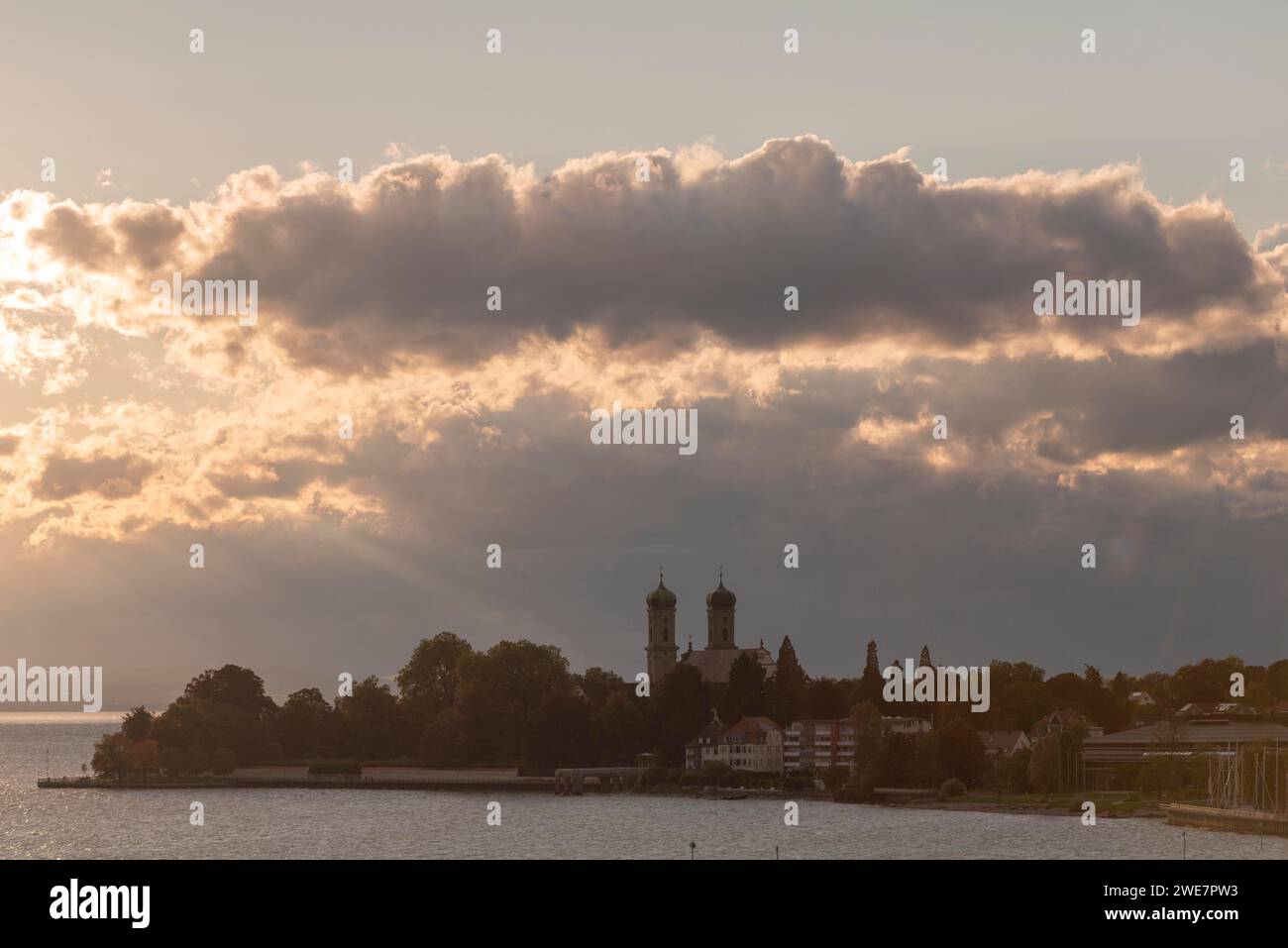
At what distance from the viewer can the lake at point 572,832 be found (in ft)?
341

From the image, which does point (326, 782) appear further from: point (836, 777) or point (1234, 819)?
point (1234, 819)

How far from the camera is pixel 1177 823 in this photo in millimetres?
125938

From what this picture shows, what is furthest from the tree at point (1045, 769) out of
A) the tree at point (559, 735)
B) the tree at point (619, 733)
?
the tree at point (559, 735)

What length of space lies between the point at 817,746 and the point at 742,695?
11.4 metres

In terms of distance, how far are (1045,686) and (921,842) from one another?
96949 mm

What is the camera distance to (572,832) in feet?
399

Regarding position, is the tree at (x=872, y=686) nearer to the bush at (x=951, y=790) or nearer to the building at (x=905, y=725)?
the building at (x=905, y=725)

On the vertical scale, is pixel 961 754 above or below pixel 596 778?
above

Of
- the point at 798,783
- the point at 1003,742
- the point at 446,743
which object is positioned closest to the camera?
the point at 798,783

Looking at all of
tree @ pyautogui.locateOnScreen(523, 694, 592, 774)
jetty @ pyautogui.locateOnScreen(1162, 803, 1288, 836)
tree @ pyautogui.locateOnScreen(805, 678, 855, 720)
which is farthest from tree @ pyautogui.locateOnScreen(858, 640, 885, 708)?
jetty @ pyautogui.locateOnScreen(1162, 803, 1288, 836)

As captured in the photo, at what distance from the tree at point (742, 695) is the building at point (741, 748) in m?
3.62

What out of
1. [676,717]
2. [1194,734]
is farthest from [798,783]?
[1194,734]

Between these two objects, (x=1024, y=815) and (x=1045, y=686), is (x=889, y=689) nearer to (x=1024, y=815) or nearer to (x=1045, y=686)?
(x=1045, y=686)
